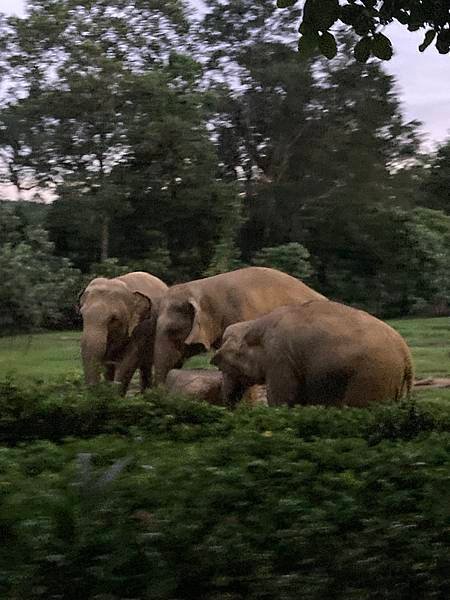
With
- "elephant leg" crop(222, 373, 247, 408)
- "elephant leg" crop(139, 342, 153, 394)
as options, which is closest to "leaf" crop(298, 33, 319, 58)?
"elephant leg" crop(222, 373, 247, 408)

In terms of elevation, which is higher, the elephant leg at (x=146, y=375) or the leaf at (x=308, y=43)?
the leaf at (x=308, y=43)

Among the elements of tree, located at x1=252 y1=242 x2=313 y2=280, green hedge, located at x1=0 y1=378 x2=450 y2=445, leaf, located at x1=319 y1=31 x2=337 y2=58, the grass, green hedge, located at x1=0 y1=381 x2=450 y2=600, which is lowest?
the grass

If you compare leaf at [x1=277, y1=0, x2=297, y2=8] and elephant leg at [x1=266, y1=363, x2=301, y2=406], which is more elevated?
leaf at [x1=277, y1=0, x2=297, y2=8]

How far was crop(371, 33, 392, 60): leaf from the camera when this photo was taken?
384 cm

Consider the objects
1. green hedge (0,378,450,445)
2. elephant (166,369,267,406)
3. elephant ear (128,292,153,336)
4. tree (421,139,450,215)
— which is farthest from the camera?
tree (421,139,450,215)

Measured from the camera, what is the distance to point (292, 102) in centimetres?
1498

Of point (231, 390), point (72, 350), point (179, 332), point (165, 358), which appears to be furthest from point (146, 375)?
point (231, 390)

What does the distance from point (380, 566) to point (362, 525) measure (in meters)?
0.14

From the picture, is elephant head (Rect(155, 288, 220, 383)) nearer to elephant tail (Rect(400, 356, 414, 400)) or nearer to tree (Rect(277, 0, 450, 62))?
elephant tail (Rect(400, 356, 414, 400))

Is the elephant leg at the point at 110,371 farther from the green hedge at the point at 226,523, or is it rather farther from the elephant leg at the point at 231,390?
the green hedge at the point at 226,523

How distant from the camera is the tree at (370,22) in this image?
361 cm

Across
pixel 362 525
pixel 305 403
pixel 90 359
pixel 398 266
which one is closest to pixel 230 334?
pixel 305 403

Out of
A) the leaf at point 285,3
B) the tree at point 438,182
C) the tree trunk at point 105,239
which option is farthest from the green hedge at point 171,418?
the tree at point 438,182

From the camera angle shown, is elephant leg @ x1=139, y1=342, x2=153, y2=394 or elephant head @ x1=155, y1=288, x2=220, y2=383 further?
elephant leg @ x1=139, y1=342, x2=153, y2=394
